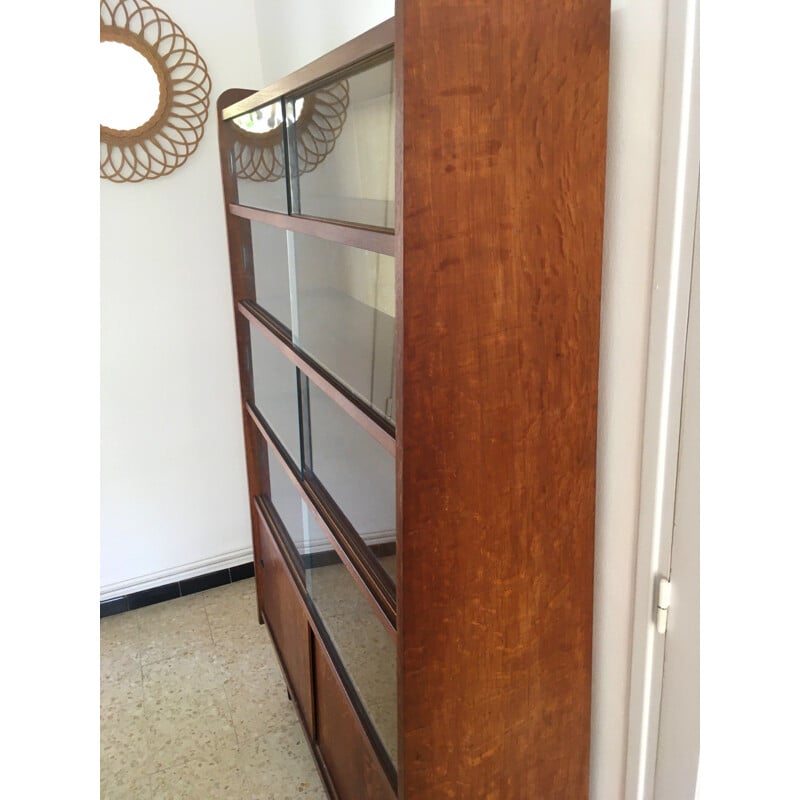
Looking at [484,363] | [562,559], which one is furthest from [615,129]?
[562,559]

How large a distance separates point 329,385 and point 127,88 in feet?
5.03

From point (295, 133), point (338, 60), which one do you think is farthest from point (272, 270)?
point (338, 60)

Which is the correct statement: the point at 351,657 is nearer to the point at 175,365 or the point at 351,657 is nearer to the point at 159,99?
the point at 175,365

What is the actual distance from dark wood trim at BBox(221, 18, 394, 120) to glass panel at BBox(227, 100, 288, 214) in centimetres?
5

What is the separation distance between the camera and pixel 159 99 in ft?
7.47

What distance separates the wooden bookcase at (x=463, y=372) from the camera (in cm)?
85

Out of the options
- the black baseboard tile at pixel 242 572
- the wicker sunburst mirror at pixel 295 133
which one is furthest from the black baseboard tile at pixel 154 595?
the wicker sunburst mirror at pixel 295 133

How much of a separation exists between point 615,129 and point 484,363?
0.35 metres

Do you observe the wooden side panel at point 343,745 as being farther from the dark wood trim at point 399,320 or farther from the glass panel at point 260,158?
the glass panel at point 260,158

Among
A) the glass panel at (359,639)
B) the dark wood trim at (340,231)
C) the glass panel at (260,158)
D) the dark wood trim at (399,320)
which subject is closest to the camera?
the dark wood trim at (399,320)

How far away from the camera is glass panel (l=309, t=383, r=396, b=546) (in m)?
1.16

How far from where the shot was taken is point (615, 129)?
956 mm

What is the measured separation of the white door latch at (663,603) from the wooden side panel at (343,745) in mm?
497
